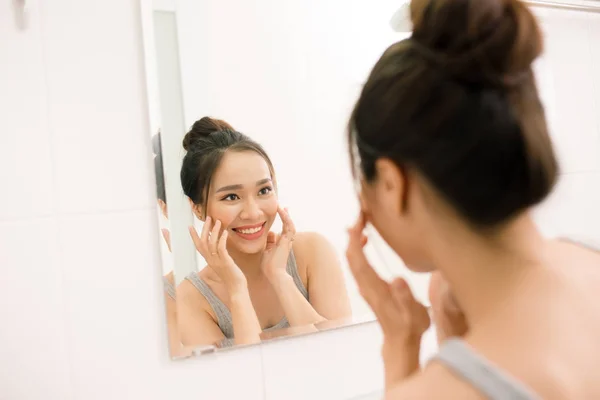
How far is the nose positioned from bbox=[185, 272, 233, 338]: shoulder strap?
134 mm

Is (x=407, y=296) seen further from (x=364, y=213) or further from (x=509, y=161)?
(x=509, y=161)

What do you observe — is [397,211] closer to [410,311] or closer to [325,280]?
[410,311]

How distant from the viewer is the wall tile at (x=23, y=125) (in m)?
0.82

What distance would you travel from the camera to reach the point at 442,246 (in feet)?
1.82

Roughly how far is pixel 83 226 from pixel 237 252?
0.84ft

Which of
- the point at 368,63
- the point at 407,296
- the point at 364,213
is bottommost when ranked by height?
the point at 407,296

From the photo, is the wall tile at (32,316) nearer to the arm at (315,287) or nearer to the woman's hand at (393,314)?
the arm at (315,287)

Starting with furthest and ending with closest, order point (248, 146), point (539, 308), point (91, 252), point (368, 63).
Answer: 1. point (368, 63)
2. point (248, 146)
3. point (91, 252)
4. point (539, 308)

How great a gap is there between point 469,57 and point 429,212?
0.50 feet

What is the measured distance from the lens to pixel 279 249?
38.9 inches

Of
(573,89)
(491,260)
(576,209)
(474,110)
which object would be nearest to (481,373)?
(491,260)

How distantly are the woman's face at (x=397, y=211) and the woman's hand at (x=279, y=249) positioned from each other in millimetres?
344

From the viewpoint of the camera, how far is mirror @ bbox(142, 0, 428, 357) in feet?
2.99

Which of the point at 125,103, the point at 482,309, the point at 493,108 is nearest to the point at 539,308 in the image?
the point at 482,309
